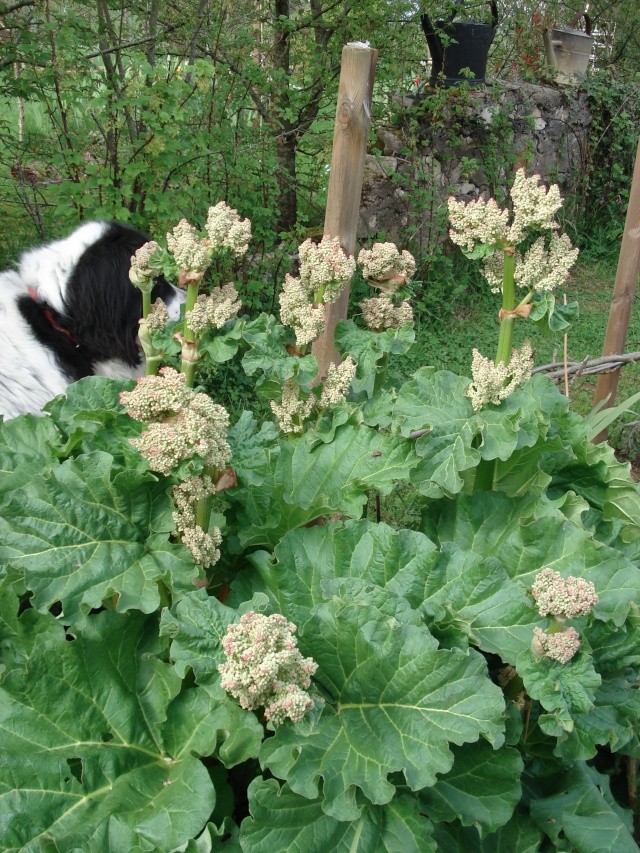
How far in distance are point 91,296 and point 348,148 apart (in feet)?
3.23

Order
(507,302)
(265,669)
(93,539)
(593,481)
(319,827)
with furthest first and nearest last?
(593,481), (507,302), (93,539), (319,827), (265,669)

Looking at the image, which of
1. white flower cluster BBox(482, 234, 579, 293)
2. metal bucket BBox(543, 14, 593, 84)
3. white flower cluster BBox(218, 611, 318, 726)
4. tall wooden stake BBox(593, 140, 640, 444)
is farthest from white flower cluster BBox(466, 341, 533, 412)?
metal bucket BBox(543, 14, 593, 84)

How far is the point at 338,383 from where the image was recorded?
1540 mm

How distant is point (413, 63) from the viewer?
19.0 feet

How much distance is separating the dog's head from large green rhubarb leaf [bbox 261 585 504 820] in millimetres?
1721

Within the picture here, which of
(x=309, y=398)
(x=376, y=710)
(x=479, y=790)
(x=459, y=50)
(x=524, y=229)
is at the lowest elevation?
(x=479, y=790)

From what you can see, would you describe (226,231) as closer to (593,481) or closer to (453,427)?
(453,427)

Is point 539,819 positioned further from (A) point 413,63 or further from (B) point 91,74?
(A) point 413,63

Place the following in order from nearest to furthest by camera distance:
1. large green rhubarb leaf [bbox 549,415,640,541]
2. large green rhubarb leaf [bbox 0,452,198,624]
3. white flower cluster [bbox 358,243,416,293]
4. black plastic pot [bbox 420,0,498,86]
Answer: large green rhubarb leaf [bbox 0,452,198,624] < white flower cluster [bbox 358,243,416,293] < large green rhubarb leaf [bbox 549,415,640,541] < black plastic pot [bbox 420,0,498,86]

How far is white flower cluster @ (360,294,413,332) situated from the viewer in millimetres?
1622

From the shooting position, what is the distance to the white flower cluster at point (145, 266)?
1.40m

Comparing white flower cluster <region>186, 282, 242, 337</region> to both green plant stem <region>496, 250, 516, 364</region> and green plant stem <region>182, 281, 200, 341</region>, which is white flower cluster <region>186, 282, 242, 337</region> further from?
green plant stem <region>496, 250, 516, 364</region>

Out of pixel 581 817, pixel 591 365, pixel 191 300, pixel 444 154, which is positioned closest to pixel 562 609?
pixel 581 817

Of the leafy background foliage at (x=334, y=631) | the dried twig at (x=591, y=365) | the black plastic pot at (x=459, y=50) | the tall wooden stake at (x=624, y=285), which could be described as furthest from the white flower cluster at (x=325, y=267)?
the black plastic pot at (x=459, y=50)
